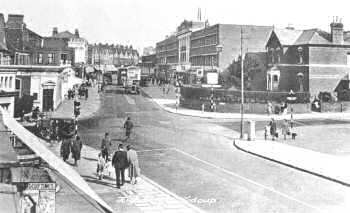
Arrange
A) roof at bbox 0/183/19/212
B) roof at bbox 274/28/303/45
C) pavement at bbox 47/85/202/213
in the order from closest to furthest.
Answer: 1. roof at bbox 0/183/19/212
2. pavement at bbox 47/85/202/213
3. roof at bbox 274/28/303/45

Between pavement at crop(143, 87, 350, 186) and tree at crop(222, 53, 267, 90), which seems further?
tree at crop(222, 53, 267, 90)

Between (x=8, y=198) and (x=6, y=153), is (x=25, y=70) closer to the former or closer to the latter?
(x=6, y=153)

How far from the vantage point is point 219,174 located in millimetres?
16812

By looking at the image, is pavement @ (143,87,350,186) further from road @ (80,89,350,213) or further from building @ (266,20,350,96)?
building @ (266,20,350,96)

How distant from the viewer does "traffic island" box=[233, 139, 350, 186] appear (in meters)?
16.7

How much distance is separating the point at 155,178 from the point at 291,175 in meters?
5.57

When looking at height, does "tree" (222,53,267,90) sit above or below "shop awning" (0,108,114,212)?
above

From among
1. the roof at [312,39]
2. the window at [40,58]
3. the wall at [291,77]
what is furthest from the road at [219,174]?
the roof at [312,39]

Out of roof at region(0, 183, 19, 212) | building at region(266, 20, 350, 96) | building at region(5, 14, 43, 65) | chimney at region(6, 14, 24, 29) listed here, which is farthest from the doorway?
roof at region(0, 183, 19, 212)

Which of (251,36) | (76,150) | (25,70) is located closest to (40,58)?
(25,70)

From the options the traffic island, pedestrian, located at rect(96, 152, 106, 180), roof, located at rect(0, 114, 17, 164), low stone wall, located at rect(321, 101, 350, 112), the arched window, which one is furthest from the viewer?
the arched window

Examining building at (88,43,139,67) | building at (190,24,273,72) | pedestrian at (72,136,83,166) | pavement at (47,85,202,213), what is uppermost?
building at (88,43,139,67)

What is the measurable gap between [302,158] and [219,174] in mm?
5349

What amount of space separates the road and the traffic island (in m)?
0.40
